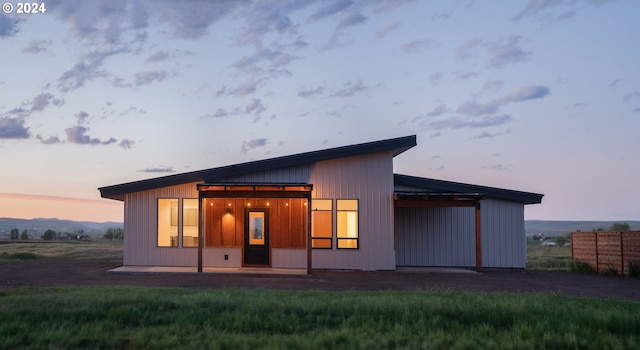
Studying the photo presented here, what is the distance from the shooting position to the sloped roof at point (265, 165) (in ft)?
59.3

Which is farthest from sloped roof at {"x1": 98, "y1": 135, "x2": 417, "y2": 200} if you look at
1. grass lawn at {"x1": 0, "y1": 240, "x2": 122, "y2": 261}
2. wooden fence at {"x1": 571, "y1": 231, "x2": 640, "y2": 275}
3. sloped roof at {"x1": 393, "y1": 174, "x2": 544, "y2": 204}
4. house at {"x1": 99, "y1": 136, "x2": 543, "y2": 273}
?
wooden fence at {"x1": 571, "y1": 231, "x2": 640, "y2": 275}

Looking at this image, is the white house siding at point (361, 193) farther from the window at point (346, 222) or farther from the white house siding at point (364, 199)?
the window at point (346, 222)

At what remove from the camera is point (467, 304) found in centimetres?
969

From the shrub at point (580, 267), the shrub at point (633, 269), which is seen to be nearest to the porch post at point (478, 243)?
the shrub at point (580, 267)

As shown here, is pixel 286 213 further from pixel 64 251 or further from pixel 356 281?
pixel 64 251

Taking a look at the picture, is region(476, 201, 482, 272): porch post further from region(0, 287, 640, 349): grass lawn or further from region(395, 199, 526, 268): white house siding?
region(0, 287, 640, 349): grass lawn

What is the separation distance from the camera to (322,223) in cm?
1856

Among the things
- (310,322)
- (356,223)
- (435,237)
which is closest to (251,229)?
(356,223)

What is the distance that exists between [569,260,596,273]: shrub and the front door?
10577 mm

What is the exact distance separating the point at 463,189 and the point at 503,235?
6.98ft

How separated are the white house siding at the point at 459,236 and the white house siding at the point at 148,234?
716cm

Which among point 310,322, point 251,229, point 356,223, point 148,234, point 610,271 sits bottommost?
point 610,271

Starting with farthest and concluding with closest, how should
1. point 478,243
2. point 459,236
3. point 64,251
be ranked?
point 64,251, point 459,236, point 478,243

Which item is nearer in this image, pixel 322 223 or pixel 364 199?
pixel 364 199
